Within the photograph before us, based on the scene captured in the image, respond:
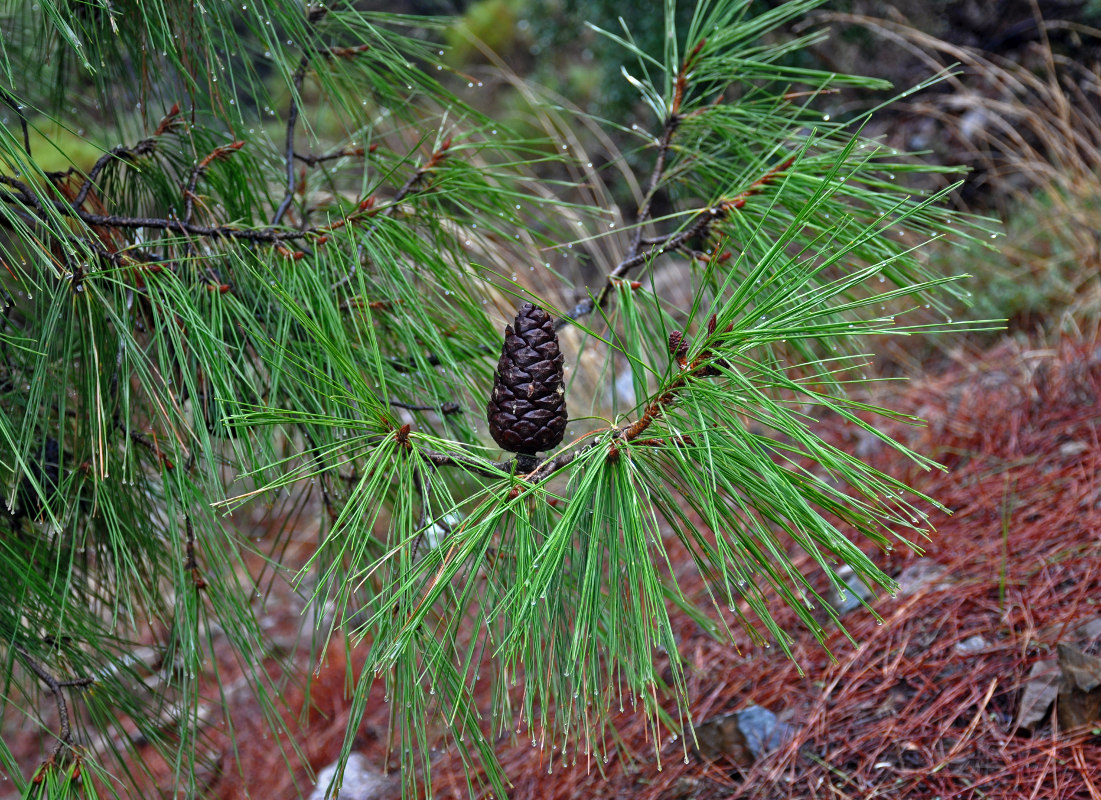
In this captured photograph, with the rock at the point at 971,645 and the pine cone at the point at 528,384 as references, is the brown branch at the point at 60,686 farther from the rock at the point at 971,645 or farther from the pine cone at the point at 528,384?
the rock at the point at 971,645

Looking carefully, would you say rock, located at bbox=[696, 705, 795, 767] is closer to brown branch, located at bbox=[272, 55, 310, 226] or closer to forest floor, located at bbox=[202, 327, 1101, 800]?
forest floor, located at bbox=[202, 327, 1101, 800]

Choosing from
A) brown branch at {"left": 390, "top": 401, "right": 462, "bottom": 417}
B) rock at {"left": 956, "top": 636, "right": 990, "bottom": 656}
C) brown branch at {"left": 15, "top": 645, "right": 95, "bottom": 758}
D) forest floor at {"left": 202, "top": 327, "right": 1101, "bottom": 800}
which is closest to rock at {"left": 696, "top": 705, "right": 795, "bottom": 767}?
forest floor at {"left": 202, "top": 327, "right": 1101, "bottom": 800}

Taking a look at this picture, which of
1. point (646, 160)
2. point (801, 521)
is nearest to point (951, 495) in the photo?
point (801, 521)

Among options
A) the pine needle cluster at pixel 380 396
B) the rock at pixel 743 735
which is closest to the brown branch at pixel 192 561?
the pine needle cluster at pixel 380 396

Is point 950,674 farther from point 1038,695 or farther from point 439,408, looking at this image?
point 439,408

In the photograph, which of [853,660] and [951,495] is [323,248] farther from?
[951,495]

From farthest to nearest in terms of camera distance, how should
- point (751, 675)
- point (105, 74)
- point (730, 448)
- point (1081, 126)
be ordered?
point (1081, 126)
point (751, 675)
point (105, 74)
point (730, 448)
